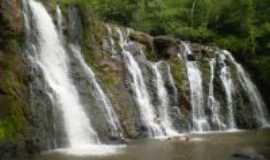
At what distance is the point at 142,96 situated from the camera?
24.6 meters

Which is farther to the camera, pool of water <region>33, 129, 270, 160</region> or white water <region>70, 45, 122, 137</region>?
white water <region>70, 45, 122, 137</region>

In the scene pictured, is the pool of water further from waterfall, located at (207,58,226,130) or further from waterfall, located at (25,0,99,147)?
waterfall, located at (207,58,226,130)

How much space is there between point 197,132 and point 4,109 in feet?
34.0

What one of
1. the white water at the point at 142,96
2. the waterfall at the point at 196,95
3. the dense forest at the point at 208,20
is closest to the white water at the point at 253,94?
the dense forest at the point at 208,20

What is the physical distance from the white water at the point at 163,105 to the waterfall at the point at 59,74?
5029 mm

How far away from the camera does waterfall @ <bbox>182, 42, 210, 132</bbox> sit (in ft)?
85.3

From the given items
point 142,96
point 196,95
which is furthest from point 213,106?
point 142,96

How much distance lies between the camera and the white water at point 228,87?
90.3 ft

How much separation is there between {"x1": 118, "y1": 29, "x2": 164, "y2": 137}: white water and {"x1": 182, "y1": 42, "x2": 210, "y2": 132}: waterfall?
248 cm

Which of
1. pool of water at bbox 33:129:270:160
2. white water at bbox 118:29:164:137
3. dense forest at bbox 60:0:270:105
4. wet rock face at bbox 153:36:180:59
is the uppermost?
dense forest at bbox 60:0:270:105

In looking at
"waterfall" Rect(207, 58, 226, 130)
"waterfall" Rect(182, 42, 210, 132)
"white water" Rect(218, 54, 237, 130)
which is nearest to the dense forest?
"white water" Rect(218, 54, 237, 130)

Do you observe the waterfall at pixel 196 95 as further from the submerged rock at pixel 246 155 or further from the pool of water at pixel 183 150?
the submerged rock at pixel 246 155

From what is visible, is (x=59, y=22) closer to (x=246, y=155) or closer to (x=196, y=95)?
(x=196, y=95)

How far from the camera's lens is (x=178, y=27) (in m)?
36.4
